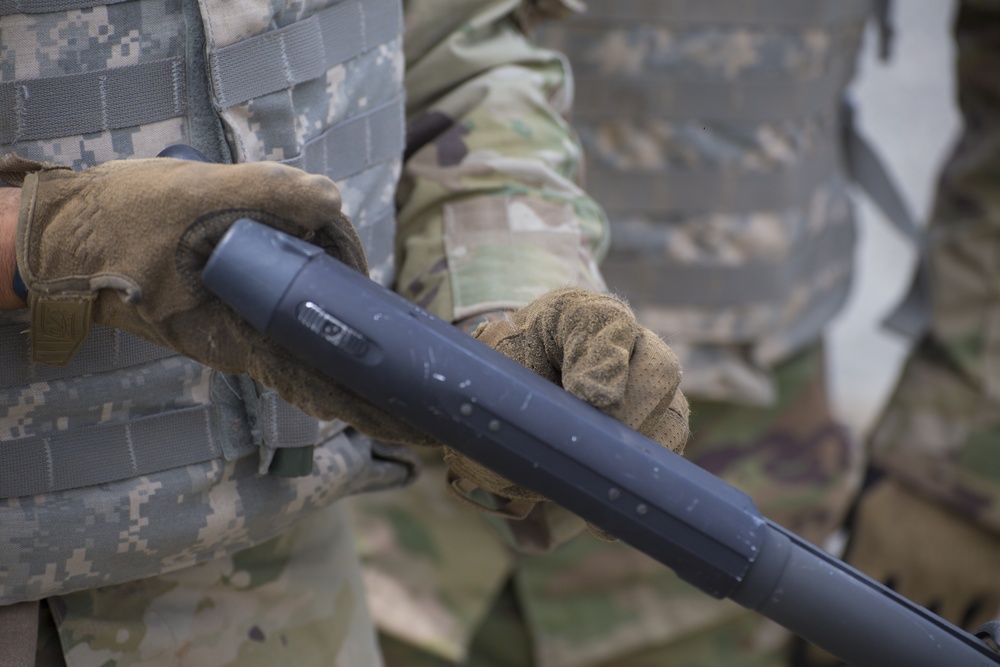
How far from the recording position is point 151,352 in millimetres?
882

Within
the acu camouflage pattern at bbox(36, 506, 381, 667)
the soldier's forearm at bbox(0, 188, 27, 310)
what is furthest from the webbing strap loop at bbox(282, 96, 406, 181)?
the acu camouflage pattern at bbox(36, 506, 381, 667)

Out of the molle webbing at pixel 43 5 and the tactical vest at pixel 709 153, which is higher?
the molle webbing at pixel 43 5

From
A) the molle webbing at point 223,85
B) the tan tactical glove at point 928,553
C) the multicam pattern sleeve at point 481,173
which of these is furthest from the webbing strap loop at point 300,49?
the tan tactical glove at point 928,553

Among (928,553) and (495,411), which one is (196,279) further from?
(928,553)

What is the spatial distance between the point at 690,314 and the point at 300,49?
4.44ft

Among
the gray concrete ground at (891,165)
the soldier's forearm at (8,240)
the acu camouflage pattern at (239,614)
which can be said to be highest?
the soldier's forearm at (8,240)

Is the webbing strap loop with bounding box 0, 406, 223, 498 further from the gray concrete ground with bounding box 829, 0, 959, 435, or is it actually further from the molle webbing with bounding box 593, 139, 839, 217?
the gray concrete ground with bounding box 829, 0, 959, 435

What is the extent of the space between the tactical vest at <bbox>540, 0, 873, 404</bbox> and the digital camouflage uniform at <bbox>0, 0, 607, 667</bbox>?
85 centimetres

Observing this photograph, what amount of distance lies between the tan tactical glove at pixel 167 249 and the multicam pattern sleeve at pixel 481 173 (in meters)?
0.29

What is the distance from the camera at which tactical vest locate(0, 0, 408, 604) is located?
0.83 meters

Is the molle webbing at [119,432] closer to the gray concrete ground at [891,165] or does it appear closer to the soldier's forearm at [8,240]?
the soldier's forearm at [8,240]

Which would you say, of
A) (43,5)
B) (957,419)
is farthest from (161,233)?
(957,419)

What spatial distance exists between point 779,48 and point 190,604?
1536 mm

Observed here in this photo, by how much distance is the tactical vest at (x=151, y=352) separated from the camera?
0.83 m
